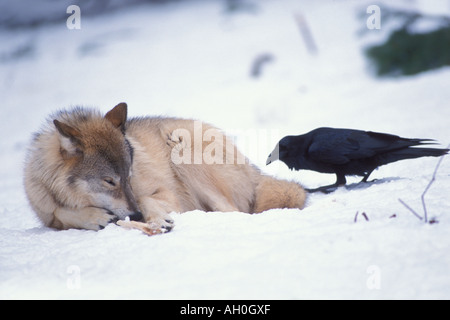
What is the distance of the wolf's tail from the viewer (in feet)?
14.6

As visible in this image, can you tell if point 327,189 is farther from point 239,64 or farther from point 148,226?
point 239,64

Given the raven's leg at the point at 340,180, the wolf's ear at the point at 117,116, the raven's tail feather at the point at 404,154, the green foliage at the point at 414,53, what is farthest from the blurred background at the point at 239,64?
the wolf's ear at the point at 117,116

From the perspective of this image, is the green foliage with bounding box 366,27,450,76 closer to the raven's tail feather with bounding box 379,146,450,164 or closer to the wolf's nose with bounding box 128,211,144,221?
the raven's tail feather with bounding box 379,146,450,164

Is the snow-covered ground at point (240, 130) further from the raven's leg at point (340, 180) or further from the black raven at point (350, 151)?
the raven's leg at point (340, 180)

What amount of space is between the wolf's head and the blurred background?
3.33 metres

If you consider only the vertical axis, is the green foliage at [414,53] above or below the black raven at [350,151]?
above

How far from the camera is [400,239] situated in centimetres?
293

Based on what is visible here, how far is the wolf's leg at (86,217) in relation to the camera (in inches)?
158

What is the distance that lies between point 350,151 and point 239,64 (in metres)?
9.48

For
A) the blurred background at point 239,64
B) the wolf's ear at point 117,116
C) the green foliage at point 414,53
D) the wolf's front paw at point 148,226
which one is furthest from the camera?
the green foliage at point 414,53

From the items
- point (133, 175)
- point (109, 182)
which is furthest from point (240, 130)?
point (109, 182)

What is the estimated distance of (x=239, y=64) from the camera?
14.1 metres

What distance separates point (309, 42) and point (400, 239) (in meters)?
11.9
